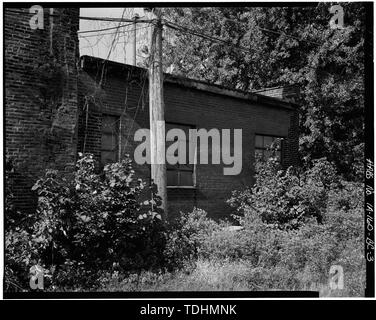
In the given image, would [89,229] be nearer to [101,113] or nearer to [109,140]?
[109,140]

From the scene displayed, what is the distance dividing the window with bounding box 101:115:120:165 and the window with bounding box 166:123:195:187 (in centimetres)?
147

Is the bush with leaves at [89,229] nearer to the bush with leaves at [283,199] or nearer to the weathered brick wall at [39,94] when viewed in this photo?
the weathered brick wall at [39,94]

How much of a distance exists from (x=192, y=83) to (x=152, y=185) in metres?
4.76

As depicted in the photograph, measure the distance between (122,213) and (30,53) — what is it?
11.3ft

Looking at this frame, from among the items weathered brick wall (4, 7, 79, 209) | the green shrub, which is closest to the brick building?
weathered brick wall (4, 7, 79, 209)

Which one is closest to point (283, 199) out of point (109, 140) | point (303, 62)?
point (109, 140)

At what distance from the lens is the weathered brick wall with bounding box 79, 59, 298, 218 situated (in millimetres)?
10164

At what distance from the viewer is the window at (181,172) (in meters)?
11.8

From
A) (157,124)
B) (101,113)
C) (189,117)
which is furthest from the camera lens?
(189,117)

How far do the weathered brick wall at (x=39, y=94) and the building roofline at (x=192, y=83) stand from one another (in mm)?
950

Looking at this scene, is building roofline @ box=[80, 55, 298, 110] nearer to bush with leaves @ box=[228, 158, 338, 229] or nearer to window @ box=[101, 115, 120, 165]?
window @ box=[101, 115, 120, 165]

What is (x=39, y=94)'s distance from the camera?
27.3 ft
